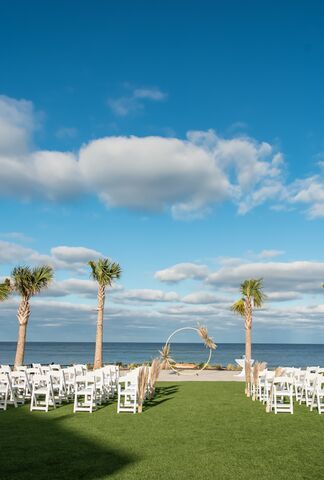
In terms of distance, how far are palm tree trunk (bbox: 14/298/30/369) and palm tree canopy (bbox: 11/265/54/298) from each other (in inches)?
23.2

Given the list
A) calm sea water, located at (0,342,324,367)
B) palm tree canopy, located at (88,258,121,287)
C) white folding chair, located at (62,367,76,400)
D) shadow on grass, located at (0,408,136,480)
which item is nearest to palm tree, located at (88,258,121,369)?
palm tree canopy, located at (88,258,121,287)

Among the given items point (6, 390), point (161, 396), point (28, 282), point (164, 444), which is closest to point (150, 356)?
point (28, 282)

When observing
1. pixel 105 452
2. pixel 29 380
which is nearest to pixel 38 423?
pixel 105 452

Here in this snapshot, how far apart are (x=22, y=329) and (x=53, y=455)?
15.3 m

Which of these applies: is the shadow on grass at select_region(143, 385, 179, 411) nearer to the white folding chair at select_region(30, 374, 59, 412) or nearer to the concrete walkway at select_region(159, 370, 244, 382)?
the white folding chair at select_region(30, 374, 59, 412)

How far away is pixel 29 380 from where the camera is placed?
13648 mm

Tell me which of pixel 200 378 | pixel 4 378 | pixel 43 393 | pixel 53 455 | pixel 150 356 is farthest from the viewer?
pixel 150 356

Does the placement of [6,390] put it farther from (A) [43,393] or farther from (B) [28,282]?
(B) [28,282]

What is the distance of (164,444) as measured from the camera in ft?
25.2

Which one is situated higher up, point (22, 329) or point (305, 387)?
point (22, 329)

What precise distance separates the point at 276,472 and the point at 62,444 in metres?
3.45

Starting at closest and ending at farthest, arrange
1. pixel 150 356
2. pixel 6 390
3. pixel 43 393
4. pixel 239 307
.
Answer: pixel 6 390 < pixel 43 393 < pixel 239 307 < pixel 150 356

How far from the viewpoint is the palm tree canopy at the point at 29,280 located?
22.2m

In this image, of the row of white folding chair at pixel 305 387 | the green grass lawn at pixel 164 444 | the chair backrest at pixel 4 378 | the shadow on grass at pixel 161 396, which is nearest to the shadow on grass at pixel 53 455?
the green grass lawn at pixel 164 444
